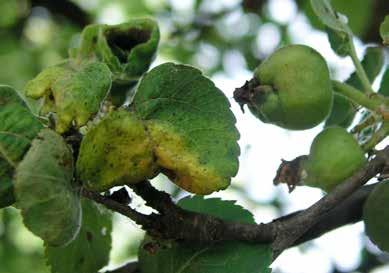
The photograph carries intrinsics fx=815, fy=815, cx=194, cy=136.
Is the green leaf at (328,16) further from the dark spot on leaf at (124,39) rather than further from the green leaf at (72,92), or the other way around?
A: the green leaf at (72,92)

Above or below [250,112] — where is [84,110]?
above

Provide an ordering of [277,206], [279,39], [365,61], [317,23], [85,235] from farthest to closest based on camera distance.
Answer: [277,206]
[279,39]
[317,23]
[365,61]
[85,235]

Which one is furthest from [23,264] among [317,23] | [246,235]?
[246,235]

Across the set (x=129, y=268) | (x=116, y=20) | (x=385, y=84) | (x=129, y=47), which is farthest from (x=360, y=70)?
(x=116, y=20)

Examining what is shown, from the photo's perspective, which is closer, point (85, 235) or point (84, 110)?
point (84, 110)

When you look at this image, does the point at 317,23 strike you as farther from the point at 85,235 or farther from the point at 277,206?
the point at 85,235

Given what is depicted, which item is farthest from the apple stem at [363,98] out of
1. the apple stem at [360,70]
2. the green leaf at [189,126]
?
the green leaf at [189,126]

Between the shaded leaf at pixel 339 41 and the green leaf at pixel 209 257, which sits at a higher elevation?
the shaded leaf at pixel 339 41
